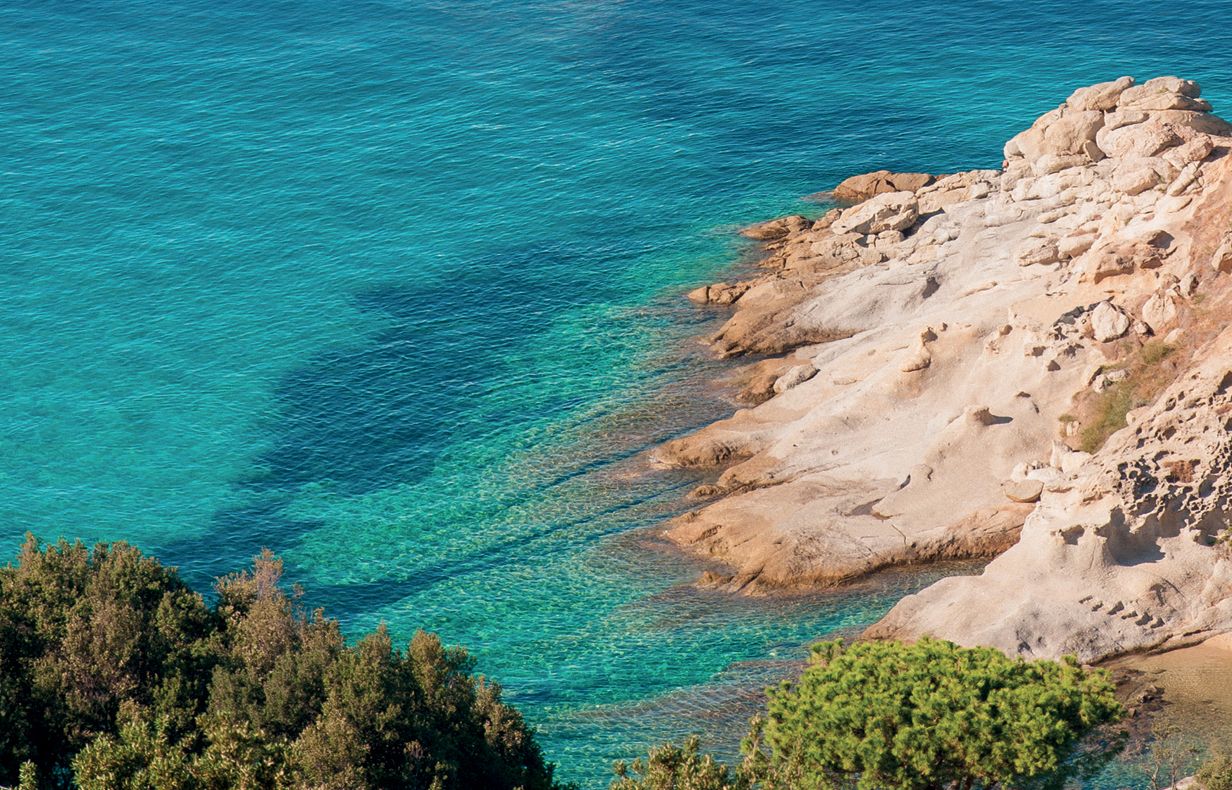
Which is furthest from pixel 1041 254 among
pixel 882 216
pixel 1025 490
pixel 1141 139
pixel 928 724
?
pixel 928 724

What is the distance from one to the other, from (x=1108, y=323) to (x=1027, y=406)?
479 centimetres

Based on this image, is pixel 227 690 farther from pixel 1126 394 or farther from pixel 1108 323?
pixel 1108 323

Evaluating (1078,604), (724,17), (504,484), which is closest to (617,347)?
(504,484)

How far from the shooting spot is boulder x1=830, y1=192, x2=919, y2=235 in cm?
8225

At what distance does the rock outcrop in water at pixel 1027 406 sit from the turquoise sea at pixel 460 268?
3070mm

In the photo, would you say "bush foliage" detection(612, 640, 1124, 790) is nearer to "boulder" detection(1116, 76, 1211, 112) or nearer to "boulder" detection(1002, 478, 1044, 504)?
"boulder" detection(1002, 478, 1044, 504)

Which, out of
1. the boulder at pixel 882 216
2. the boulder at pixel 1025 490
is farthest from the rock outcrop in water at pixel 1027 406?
the boulder at pixel 882 216

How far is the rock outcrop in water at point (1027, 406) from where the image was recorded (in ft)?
171

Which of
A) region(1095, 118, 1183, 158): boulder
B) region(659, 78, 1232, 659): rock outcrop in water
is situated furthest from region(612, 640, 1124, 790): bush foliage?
region(1095, 118, 1183, 158): boulder

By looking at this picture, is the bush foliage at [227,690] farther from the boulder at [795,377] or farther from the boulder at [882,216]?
the boulder at [882,216]

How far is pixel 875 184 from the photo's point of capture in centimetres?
9369

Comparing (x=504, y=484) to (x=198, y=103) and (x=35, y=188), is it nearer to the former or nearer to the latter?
(x=35, y=188)

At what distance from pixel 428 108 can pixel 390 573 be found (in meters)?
59.1

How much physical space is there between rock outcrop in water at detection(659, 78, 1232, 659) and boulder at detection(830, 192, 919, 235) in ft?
6.63
